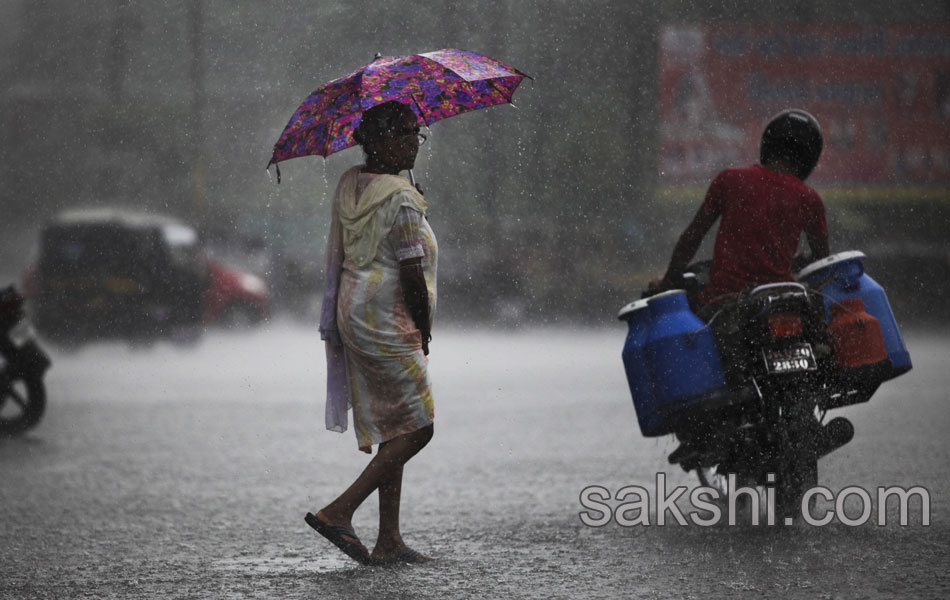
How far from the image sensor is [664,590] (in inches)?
181

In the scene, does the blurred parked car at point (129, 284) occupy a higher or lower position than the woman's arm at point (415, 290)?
higher

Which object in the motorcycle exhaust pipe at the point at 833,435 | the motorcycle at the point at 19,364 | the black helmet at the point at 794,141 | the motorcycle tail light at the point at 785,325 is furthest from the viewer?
the motorcycle at the point at 19,364

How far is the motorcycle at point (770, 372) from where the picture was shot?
5.45m

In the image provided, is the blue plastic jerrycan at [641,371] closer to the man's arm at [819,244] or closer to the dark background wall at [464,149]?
the man's arm at [819,244]

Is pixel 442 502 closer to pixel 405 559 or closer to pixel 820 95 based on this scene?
pixel 405 559

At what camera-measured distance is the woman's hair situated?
17.0 feet

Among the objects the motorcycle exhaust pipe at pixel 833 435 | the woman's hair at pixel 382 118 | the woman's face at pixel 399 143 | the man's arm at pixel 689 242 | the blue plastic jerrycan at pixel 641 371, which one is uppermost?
the woman's hair at pixel 382 118

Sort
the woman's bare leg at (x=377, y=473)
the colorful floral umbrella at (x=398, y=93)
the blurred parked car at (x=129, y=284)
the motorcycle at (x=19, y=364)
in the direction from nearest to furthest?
the colorful floral umbrella at (x=398, y=93)
the woman's bare leg at (x=377, y=473)
the motorcycle at (x=19, y=364)
the blurred parked car at (x=129, y=284)

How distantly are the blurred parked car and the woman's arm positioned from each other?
38.8ft

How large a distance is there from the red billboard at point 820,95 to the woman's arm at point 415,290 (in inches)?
881

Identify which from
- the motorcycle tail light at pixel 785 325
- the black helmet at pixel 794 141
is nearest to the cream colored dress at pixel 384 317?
the motorcycle tail light at pixel 785 325

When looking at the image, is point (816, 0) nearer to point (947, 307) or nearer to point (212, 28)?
point (947, 307)

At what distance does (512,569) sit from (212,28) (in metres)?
16.6

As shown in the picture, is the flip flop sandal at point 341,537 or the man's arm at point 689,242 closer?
the flip flop sandal at point 341,537
